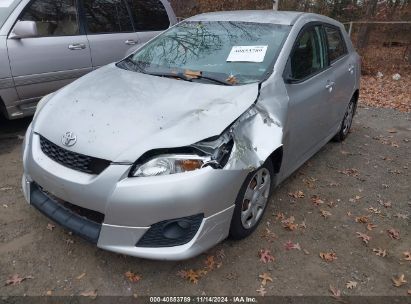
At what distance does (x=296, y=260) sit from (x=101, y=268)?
1.42m

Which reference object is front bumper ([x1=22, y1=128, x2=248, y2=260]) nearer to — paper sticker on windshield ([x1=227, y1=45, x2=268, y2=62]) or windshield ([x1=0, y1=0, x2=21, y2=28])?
paper sticker on windshield ([x1=227, y1=45, x2=268, y2=62])

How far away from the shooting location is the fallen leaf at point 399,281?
8.94 feet

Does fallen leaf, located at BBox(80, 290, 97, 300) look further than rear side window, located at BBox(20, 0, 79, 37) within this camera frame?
No

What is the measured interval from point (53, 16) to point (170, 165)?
3.44 m

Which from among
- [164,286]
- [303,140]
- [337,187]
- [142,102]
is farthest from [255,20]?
[164,286]

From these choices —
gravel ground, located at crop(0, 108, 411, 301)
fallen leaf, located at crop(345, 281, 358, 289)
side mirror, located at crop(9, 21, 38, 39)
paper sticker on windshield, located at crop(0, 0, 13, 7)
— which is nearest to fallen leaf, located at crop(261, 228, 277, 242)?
gravel ground, located at crop(0, 108, 411, 301)

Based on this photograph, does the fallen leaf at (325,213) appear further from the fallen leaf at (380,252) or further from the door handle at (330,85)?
the door handle at (330,85)

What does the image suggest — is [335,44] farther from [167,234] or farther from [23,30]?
[23,30]

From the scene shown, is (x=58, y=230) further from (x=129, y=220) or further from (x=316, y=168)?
(x=316, y=168)

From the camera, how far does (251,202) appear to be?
2.95 m

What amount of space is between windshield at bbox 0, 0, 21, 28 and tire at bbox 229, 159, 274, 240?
11.3ft

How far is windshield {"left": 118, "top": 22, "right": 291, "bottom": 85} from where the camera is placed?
3242 millimetres

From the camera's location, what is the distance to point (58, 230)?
9.95 feet

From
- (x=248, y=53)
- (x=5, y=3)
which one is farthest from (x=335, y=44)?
(x=5, y=3)
